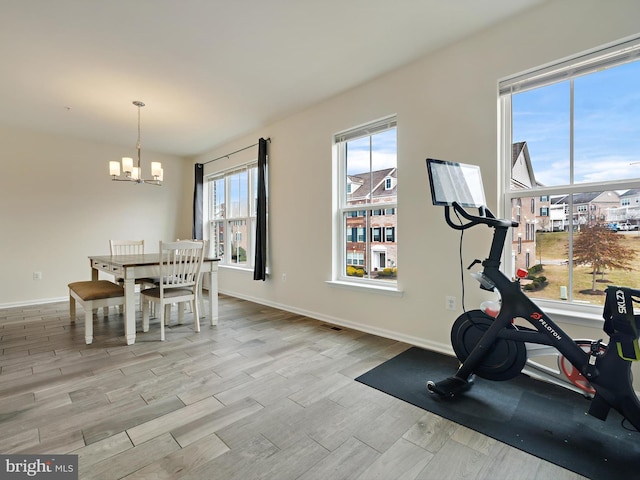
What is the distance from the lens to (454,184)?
187 cm

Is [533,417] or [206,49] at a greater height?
[206,49]

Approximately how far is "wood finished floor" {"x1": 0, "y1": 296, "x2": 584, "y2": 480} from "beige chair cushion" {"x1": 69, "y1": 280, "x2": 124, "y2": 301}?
1.43ft

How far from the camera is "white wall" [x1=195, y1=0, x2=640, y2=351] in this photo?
2139 millimetres

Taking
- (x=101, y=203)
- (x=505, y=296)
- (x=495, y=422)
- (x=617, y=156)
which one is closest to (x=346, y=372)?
(x=495, y=422)

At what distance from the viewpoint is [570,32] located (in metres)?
2.05

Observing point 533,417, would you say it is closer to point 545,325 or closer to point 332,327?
point 545,325

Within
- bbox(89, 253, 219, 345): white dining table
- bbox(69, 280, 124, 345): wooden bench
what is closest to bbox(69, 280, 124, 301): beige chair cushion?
bbox(69, 280, 124, 345): wooden bench

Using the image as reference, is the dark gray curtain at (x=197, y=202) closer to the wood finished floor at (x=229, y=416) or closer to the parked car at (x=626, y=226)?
the wood finished floor at (x=229, y=416)

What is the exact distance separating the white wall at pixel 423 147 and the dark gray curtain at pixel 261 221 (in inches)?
15.9

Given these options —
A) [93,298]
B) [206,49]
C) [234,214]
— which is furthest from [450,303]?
[234,214]

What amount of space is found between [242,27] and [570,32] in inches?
90.4

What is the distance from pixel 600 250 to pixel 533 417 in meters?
1.19

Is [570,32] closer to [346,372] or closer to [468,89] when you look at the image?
[468,89]

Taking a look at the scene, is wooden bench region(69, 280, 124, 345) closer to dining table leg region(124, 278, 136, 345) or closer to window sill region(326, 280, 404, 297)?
dining table leg region(124, 278, 136, 345)
